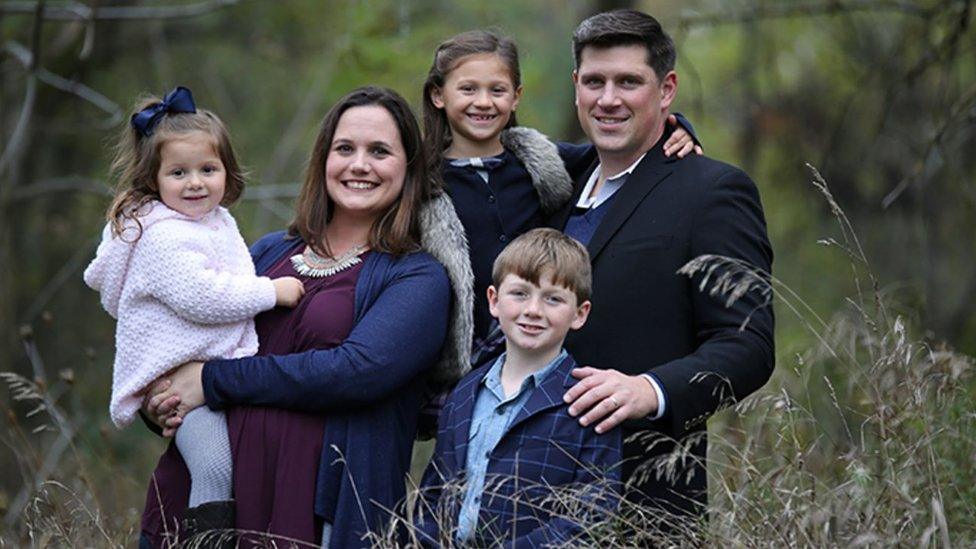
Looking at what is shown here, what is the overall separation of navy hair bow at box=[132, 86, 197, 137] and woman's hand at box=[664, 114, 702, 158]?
4.78 feet

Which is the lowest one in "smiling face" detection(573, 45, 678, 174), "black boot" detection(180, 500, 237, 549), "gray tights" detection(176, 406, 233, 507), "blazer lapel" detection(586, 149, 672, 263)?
"black boot" detection(180, 500, 237, 549)

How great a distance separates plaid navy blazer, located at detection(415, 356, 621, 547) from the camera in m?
3.66

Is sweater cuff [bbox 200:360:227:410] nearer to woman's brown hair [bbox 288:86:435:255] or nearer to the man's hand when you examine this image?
woman's brown hair [bbox 288:86:435:255]

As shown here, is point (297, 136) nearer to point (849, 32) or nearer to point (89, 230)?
point (89, 230)

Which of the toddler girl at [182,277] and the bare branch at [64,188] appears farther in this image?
the bare branch at [64,188]

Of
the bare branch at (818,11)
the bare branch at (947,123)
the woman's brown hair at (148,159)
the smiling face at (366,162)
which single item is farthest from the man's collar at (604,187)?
the bare branch at (818,11)

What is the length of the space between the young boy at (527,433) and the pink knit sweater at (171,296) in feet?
2.46

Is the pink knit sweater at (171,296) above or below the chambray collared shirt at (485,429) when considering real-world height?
above

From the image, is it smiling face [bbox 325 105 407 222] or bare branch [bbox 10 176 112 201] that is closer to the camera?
smiling face [bbox 325 105 407 222]

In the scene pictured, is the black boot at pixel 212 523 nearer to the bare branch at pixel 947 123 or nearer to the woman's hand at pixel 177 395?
the woman's hand at pixel 177 395

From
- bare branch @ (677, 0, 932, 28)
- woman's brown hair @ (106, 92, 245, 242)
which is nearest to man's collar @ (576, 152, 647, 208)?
woman's brown hair @ (106, 92, 245, 242)

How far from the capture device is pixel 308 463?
Answer: 4078mm

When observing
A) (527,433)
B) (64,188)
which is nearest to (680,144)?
(527,433)

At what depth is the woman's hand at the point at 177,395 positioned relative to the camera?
4164 millimetres
